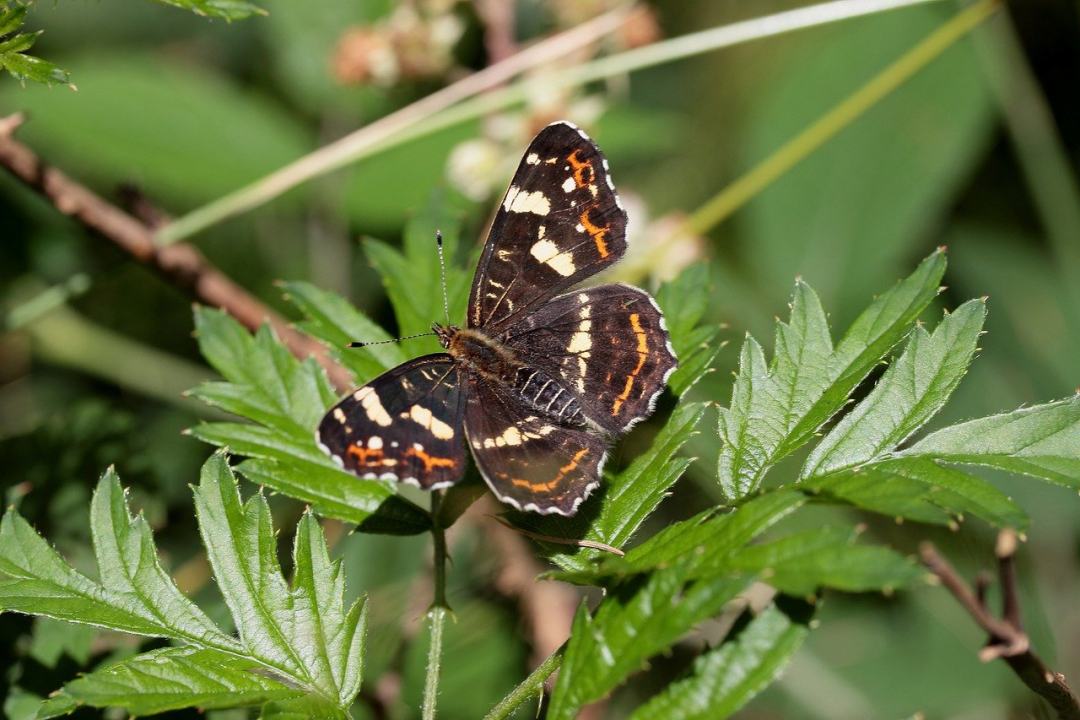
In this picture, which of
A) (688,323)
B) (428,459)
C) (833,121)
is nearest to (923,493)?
(688,323)

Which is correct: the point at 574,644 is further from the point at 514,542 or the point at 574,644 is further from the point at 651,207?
the point at 651,207

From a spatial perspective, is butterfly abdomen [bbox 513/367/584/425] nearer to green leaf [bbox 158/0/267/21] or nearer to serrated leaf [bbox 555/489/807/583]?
serrated leaf [bbox 555/489/807/583]

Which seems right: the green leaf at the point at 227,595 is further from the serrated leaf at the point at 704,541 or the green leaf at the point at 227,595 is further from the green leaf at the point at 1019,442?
the green leaf at the point at 1019,442

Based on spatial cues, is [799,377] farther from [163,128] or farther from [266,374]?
[163,128]

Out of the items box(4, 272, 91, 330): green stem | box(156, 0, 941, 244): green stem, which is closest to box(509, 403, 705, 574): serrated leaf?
box(156, 0, 941, 244): green stem

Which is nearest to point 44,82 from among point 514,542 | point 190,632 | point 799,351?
point 190,632

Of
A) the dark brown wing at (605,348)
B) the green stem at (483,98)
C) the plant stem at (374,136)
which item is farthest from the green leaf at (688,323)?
the plant stem at (374,136)
